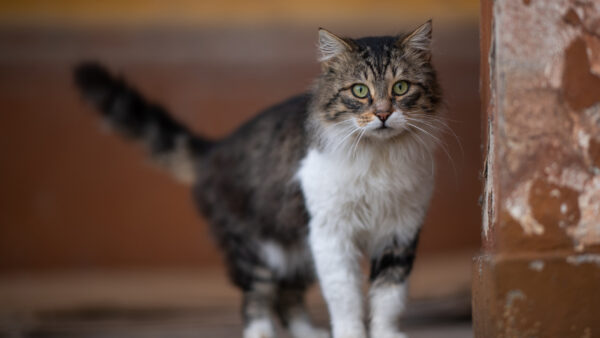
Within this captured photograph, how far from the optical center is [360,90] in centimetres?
290

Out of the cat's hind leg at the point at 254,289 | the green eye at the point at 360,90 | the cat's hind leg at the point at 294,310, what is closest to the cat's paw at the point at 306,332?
the cat's hind leg at the point at 294,310

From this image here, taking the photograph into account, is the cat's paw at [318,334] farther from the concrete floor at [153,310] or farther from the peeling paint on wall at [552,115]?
the peeling paint on wall at [552,115]

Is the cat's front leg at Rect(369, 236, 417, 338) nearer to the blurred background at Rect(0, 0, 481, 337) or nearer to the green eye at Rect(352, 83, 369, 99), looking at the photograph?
the green eye at Rect(352, 83, 369, 99)

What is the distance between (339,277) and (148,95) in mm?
3214

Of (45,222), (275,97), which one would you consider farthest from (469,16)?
(45,222)

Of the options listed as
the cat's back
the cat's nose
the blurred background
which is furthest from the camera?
the blurred background

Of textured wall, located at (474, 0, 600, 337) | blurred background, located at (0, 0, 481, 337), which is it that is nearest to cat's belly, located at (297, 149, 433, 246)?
textured wall, located at (474, 0, 600, 337)

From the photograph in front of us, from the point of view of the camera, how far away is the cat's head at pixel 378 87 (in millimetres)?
2814

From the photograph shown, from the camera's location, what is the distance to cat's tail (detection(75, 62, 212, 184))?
12.7 feet

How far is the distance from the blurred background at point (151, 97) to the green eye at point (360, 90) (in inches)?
112

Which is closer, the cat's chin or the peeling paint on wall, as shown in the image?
the peeling paint on wall

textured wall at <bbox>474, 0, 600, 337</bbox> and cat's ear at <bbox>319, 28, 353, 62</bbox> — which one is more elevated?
cat's ear at <bbox>319, 28, 353, 62</bbox>

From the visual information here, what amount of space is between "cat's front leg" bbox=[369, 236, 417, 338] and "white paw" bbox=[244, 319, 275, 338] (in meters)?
0.70

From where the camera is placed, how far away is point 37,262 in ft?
19.0
